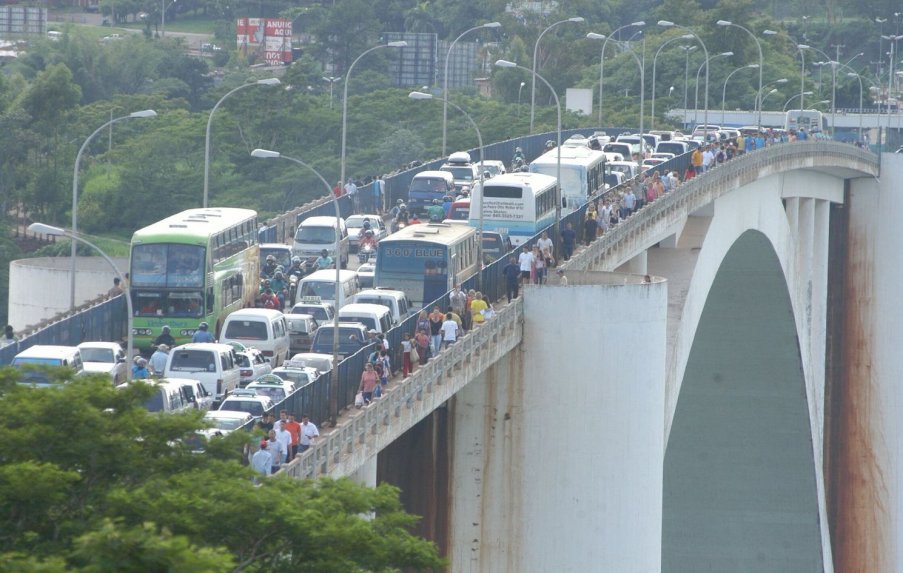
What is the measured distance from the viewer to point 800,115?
93062 mm

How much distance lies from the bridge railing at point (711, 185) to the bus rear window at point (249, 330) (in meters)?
6.03

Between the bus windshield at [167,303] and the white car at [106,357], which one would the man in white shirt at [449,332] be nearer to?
the white car at [106,357]

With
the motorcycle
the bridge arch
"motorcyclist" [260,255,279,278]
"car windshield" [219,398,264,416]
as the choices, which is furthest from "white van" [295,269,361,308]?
the bridge arch

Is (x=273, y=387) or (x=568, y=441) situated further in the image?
(x=568, y=441)

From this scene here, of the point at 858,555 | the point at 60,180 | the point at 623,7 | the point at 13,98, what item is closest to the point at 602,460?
the point at 858,555

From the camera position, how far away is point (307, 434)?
82.3ft

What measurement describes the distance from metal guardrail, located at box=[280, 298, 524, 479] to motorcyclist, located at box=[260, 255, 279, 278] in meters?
13.5

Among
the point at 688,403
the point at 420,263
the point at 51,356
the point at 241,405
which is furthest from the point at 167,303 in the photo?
the point at 688,403

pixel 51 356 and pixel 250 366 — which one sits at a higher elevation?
pixel 51 356

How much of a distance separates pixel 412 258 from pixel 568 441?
31.3 feet

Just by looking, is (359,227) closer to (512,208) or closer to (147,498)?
(512,208)

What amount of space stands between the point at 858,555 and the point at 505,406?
36365 millimetres

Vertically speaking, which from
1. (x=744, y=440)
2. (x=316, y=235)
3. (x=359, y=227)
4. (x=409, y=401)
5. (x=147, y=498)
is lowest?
(x=744, y=440)

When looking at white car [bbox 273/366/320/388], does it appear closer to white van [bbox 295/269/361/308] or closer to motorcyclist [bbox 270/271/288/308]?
white van [bbox 295/269/361/308]
